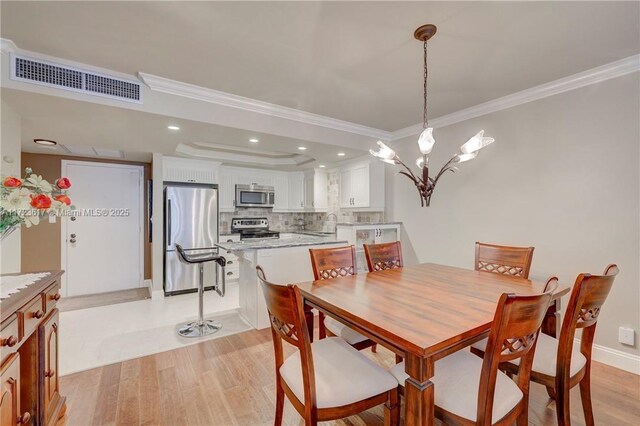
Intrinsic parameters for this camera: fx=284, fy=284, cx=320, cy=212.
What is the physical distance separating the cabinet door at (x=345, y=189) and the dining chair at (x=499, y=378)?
3.49 m

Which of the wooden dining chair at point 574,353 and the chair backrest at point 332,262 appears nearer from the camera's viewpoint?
the wooden dining chair at point 574,353

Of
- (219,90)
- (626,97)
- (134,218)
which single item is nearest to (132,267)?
(134,218)

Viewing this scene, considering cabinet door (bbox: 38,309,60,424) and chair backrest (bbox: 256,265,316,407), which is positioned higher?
chair backrest (bbox: 256,265,316,407)

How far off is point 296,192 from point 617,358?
16.5 ft

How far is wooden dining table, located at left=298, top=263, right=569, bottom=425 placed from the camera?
1104 mm

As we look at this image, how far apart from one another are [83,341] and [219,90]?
290 centimetres

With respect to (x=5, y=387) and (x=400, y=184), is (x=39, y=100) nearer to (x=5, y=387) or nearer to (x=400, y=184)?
(x=5, y=387)

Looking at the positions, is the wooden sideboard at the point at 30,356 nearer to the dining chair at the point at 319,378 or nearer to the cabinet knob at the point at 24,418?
the cabinet knob at the point at 24,418

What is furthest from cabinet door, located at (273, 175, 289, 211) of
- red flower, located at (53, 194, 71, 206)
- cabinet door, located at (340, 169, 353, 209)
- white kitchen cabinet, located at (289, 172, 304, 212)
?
red flower, located at (53, 194, 71, 206)

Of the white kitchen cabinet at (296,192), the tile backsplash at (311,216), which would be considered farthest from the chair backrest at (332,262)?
the white kitchen cabinet at (296,192)

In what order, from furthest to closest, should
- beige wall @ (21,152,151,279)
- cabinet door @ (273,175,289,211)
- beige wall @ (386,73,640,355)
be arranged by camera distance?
cabinet door @ (273,175,289,211) < beige wall @ (21,152,151,279) < beige wall @ (386,73,640,355)

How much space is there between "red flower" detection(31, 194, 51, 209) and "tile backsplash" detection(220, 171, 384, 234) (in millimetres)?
3954

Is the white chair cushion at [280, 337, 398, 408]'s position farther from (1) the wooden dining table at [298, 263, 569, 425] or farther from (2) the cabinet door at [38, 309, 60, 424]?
(2) the cabinet door at [38, 309, 60, 424]

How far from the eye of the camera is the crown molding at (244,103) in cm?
257
